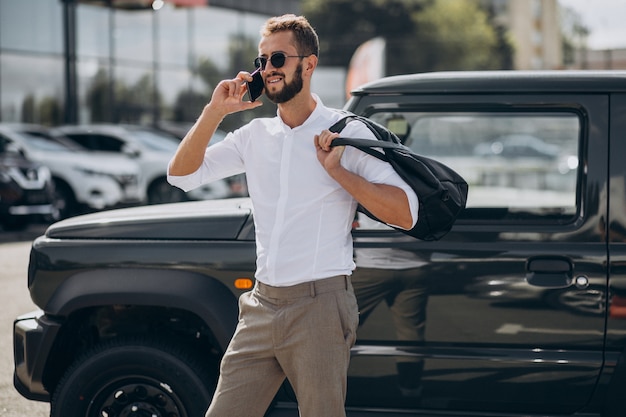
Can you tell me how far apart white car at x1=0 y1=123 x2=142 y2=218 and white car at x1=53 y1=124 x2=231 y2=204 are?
0.90 meters

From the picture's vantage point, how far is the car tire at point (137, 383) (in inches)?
140

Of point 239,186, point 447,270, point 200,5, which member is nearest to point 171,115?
point 200,5

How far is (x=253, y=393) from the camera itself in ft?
9.21

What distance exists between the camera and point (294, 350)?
9.02 feet

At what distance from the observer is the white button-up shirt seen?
275cm

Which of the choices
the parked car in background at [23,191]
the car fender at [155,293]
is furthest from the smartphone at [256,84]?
the parked car in background at [23,191]

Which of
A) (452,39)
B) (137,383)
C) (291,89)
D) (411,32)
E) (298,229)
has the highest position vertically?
(411,32)

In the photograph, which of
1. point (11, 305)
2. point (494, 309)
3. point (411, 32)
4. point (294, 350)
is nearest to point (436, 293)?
point (494, 309)

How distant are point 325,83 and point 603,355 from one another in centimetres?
4185

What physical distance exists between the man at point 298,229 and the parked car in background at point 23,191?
11.4 metres

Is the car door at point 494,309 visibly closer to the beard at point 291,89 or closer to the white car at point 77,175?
the beard at point 291,89

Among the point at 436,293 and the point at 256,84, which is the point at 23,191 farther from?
the point at 256,84

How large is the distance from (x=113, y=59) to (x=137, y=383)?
2561 cm

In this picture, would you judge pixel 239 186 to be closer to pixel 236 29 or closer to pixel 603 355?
pixel 603 355
